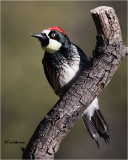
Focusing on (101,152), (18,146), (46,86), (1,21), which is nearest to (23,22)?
(1,21)

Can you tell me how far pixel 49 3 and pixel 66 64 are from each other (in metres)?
3.48

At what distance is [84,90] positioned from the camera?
12.4 ft

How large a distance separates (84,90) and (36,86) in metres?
3.57

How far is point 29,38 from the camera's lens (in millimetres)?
7324

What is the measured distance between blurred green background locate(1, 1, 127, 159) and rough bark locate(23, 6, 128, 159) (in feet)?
11.2

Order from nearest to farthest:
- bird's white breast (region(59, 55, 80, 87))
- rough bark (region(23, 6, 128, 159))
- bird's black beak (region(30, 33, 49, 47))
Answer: rough bark (region(23, 6, 128, 159)) → bird's white breast (region(59, 55, 80, 87)) → bird's black beak (region(30, 33, 49, 47))

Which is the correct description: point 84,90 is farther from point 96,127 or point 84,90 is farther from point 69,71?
point 96,127

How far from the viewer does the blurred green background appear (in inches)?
287

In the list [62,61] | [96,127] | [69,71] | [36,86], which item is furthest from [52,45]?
[36,86]

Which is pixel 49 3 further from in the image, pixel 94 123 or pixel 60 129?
pixel 60 129

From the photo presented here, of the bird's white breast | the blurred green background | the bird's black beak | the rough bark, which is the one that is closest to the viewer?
the rough bark

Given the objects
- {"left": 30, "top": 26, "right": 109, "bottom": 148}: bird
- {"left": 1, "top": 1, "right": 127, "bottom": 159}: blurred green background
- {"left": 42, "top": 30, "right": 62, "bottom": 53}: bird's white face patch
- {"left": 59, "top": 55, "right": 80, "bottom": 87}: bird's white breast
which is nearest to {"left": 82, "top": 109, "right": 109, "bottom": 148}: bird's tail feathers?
{"left": 30, "top": 26, "right": 109, "bottom": 148}: bird

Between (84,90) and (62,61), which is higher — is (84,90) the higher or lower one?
the lower one

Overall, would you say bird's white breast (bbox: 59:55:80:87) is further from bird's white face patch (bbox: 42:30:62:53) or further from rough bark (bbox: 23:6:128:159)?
rough bark (bbox: 23:6:128:159)
